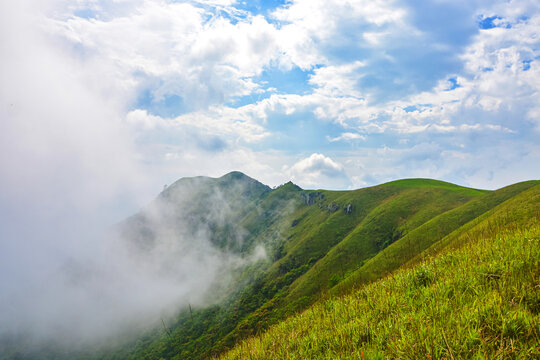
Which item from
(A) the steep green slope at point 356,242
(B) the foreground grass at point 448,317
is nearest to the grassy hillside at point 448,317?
(B) the foreground grass at point 448,317

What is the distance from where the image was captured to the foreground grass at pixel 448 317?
3637mm

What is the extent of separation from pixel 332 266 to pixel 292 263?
206 feet

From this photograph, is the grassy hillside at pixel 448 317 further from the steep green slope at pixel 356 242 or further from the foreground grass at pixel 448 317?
the steep green slope at pixel 356 242

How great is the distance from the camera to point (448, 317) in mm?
4387

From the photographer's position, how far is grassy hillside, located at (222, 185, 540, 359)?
3637 millimetres

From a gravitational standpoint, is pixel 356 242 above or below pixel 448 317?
below

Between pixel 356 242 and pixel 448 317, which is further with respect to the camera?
pixel 356 242

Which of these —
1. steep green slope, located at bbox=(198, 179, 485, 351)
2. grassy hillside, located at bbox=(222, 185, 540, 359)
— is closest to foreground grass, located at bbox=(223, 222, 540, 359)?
grassy hillside, located at bbox=(222, 185, 540, 359)

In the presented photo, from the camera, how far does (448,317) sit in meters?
4.39

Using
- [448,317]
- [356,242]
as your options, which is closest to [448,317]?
[448,317]

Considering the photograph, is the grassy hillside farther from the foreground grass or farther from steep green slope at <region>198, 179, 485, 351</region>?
steep green slope at <region>198, 179, 485, 351</region>

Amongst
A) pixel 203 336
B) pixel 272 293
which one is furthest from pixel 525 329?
pixel 203 336

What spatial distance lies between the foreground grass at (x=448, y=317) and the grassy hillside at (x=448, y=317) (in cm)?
1

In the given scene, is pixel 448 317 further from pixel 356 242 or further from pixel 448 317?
pixel 356 242
